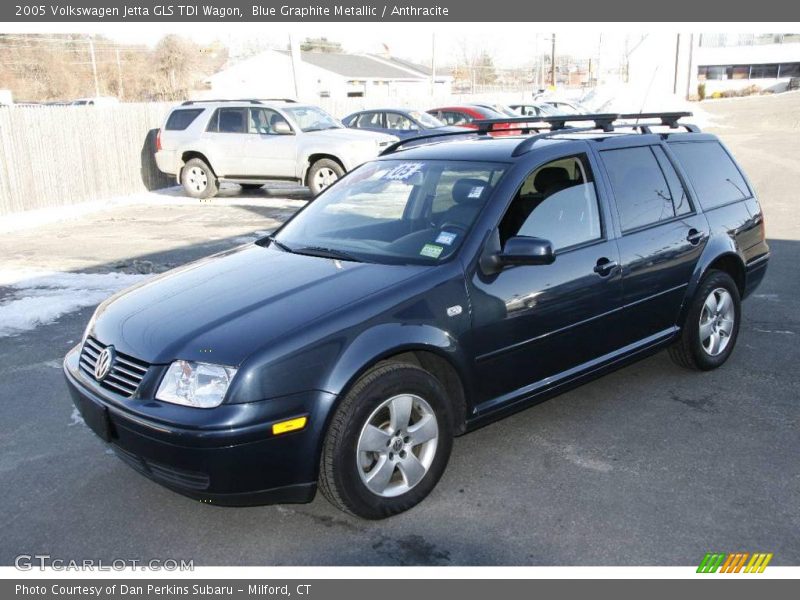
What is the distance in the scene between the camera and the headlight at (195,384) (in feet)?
10.1

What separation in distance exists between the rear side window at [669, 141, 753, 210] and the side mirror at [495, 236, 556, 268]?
1.95m

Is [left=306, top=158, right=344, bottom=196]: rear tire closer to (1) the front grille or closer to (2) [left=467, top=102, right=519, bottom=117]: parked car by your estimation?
(2) [left=467, top=102, right=519, bottom=117]: parked car

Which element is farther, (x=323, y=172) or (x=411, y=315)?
(x=323, y=172)

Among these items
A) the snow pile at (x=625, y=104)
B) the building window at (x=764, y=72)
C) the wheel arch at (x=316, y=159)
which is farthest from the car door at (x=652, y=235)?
the building window at (x=764, y=72)

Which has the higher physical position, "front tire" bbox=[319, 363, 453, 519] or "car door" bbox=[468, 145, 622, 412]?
"car door" bbox=[468, 145, 622, 412]

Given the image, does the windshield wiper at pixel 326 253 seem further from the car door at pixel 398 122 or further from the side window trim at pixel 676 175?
the car door at pixel 398 122

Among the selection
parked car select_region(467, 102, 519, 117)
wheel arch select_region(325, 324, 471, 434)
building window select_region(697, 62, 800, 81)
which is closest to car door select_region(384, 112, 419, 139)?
parked car select_region(467, 102, 519, 117)

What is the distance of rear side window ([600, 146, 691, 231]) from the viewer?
15.0 ft

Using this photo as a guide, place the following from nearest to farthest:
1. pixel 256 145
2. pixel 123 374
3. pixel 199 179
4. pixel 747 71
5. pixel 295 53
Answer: pixel 123 374
pixel 256 145
pixel 199 179
pixel 295 53
pixel 747 71

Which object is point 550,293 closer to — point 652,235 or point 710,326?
point 652,235

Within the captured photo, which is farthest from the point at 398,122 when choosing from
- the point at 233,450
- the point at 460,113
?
the point at 233,450

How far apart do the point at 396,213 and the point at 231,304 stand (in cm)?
135

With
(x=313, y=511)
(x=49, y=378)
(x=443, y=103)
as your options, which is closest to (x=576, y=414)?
(x=313, y=511)

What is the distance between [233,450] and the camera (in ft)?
9.94
